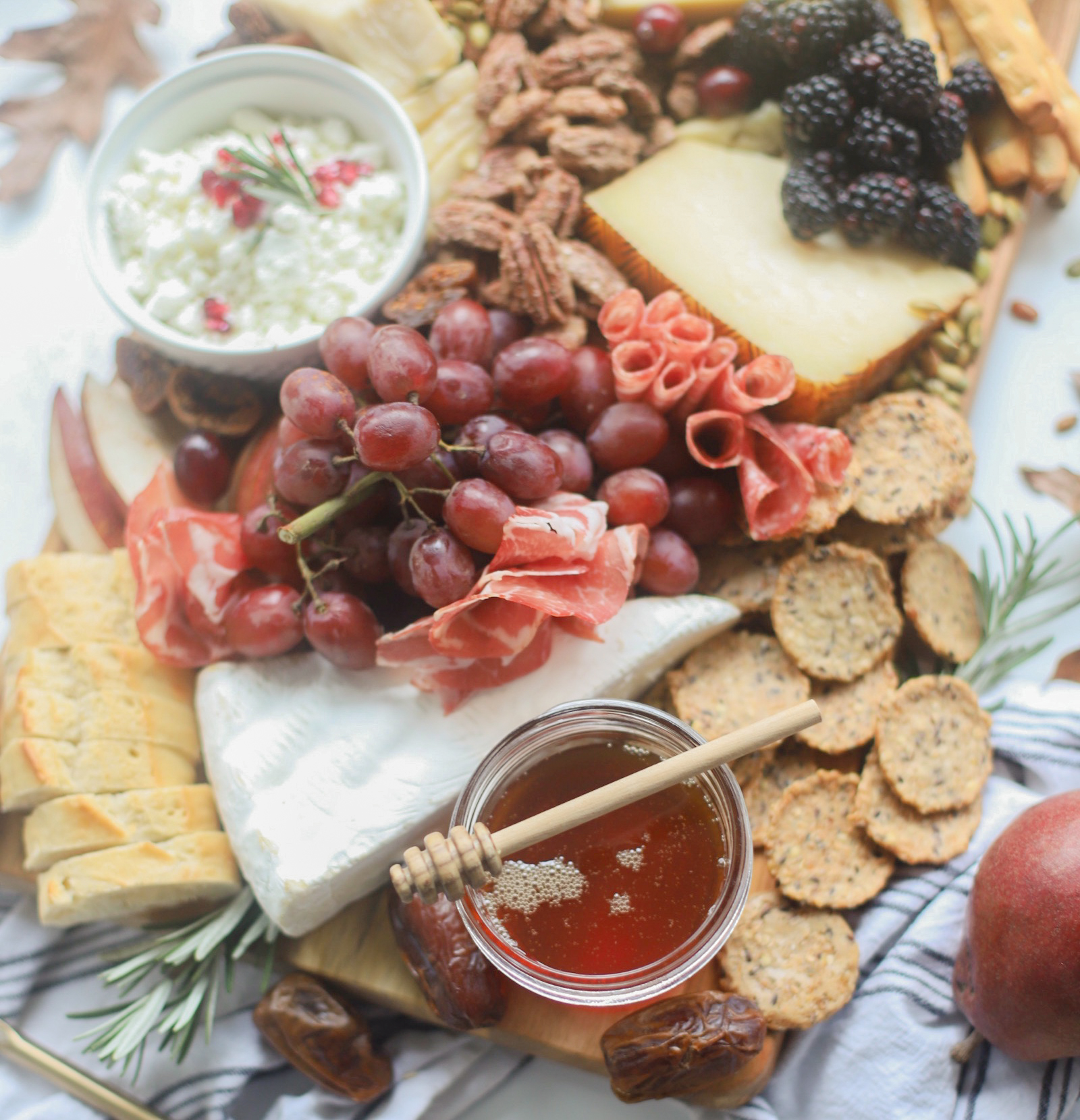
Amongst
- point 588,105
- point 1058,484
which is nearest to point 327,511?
point 588,105

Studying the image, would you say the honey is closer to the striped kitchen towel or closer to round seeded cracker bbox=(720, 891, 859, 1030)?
round seeded cracker bbox=(720, 891, 859, 1030)

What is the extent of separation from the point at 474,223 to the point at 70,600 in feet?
2.27

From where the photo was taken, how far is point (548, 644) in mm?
1110

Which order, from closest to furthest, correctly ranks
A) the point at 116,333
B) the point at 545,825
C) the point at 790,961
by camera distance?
the point at 545,825
the point at 790,961
the point at 116,333

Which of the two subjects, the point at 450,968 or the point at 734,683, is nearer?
the point at 450,968

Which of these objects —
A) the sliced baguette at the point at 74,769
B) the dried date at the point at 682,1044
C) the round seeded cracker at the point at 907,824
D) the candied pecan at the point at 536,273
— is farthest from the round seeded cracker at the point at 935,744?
the sliced baguette at the point at 74,769

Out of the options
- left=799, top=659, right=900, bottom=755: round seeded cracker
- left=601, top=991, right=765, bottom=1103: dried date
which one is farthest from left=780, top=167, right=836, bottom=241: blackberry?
left=601, top=991, right=765, bottom=1103: dried date

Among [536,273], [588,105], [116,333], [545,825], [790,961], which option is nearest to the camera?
[545,825]

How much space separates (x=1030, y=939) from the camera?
3.26 ft

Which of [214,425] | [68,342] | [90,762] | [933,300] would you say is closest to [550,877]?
[90,762]

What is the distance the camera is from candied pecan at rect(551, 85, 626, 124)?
1307 millimetres

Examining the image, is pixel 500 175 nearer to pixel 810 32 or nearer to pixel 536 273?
pixel 536 273

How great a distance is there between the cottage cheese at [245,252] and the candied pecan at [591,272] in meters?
0.23

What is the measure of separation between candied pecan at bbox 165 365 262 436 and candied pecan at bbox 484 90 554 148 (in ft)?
1.61
